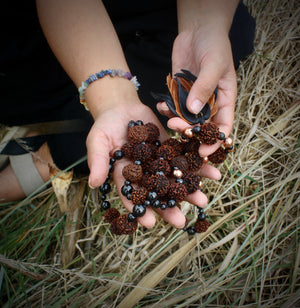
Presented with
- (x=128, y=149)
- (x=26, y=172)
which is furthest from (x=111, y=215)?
(x=26, y=172)

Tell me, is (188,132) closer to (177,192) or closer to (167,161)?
(167,161)

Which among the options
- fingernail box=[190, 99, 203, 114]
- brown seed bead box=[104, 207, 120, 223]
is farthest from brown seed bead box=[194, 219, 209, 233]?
fingernail box=[190, 99, 203, 114]

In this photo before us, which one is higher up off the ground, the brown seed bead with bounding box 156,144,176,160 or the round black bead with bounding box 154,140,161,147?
the brown seed bead with bounding box 156,144,176,160

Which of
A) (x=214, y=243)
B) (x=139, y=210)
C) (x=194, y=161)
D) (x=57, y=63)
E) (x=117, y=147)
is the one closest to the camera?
(x=139, y=210)

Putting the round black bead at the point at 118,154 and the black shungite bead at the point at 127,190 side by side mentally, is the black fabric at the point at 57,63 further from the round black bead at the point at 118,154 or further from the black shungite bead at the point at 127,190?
the black shungite bead at the point at 127,190

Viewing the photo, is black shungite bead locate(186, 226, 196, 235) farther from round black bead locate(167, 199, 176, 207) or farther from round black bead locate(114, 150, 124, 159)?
round black bead locate(114, 150, 124, 159)

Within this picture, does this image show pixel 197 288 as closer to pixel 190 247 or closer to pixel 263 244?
pixel 190 247
